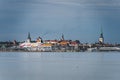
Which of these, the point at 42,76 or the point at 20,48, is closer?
the point at 42,76

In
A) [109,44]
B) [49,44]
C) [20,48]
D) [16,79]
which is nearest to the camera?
[16,79]

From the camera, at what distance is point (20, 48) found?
171m

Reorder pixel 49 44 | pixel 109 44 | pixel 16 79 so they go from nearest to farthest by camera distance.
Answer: pixel 16 79 < pixel 49 44 < pixel 109 44

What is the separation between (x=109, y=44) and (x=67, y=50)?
2554cm

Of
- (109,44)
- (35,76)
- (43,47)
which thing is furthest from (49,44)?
(35,76)

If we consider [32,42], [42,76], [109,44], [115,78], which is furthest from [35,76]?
[109,44]

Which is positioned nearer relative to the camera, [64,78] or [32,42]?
[64,78]

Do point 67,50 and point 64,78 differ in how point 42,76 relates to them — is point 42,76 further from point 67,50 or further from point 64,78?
point 67,50

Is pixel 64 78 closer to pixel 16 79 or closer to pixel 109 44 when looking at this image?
pixel 16 79

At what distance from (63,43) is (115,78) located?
126619 mm

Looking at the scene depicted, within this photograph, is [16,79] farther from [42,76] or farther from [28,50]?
[28,50]

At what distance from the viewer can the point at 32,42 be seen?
171500 millimetres

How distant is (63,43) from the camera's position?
166 meters

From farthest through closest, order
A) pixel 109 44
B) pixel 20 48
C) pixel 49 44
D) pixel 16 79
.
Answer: pixel 109 44
pixel 20 48
pixel 49 44
pixel 16 79
